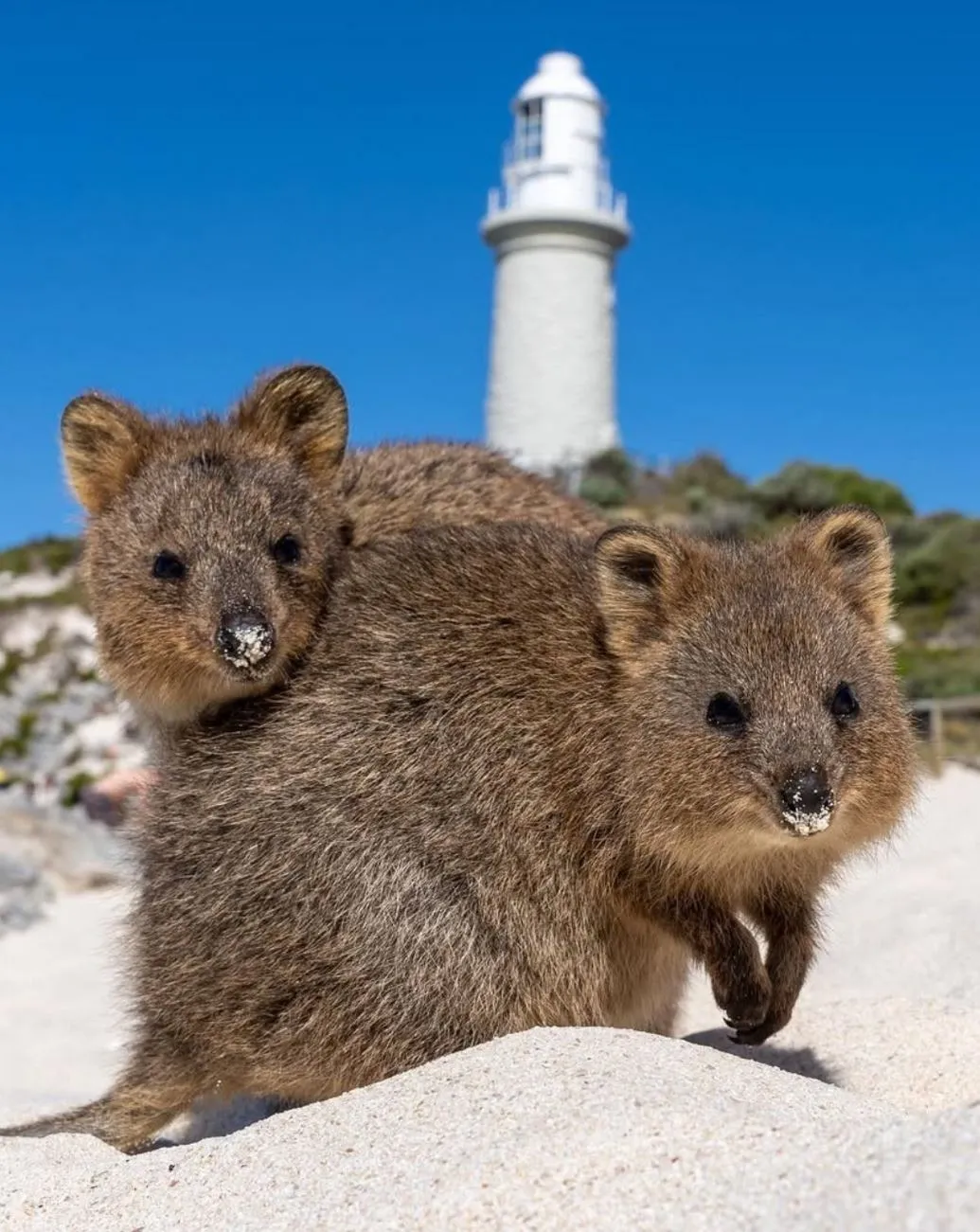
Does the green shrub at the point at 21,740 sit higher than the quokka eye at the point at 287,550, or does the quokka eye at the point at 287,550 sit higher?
the green shrub at the point at 21,740

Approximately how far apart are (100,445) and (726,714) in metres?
3.55

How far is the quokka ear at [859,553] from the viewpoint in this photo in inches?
248

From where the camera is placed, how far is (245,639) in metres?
6.10

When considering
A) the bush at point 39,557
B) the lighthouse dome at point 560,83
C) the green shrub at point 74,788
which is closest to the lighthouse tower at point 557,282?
the lighthouse dome at point 560,83

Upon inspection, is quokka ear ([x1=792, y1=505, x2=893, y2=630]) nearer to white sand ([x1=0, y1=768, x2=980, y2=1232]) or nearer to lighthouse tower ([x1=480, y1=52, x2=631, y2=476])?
white sand ([x1=0, y1=768, x2=980, y2=1232])

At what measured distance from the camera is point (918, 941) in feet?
32.1

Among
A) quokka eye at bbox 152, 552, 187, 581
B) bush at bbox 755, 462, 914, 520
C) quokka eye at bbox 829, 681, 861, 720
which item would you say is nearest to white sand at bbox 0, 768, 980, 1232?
quokka eye at bbox 829, 681, 861, 720

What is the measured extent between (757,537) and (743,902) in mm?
1827

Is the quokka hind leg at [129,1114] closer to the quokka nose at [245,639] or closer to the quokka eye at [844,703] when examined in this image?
the quokka nose at [245,639]

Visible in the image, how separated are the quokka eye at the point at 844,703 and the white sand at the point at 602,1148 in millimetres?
1309

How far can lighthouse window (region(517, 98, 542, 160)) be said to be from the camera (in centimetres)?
5362

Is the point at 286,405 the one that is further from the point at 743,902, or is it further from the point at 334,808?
the point at 743,902

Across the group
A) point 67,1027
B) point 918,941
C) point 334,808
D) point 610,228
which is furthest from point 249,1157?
point 610,228

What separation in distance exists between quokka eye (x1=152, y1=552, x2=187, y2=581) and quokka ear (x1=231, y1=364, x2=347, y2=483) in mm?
907
